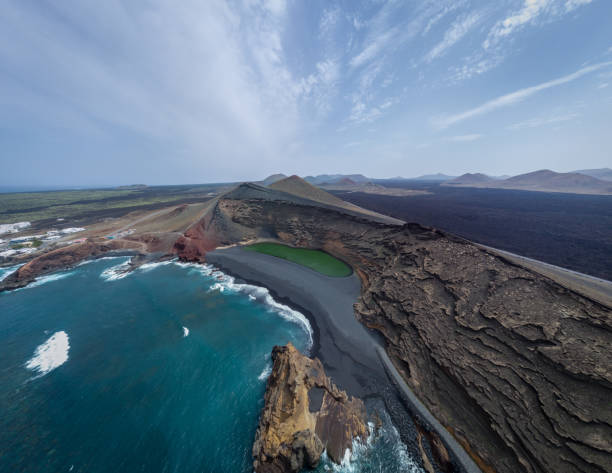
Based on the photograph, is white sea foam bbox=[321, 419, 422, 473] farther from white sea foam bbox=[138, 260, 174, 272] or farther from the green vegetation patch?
white sea foam bbox=[138, 260, 174, 272]

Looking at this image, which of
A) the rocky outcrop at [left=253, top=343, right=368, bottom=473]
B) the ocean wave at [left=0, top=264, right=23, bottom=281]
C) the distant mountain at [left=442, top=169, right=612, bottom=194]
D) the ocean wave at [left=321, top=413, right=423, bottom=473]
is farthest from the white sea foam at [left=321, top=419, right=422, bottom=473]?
the distant mountain at [left=442, top=169, right=612, bottom=194]

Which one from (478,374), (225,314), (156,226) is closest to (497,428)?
(478,374)

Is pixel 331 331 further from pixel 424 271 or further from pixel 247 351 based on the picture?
pixel 424 271

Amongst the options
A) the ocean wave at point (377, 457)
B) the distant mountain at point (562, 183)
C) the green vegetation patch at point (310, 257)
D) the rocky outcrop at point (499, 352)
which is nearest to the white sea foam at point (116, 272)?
the green vegetation patch at point (310, 257)

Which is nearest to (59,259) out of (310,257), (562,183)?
(310,257)

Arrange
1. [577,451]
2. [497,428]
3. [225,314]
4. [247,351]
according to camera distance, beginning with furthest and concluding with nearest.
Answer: [225,314] → [247,351] → [497,428] → [577,451]

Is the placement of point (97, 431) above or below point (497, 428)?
below

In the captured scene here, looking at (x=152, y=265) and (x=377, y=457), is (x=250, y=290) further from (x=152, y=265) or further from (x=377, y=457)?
(x=377, y=457)
